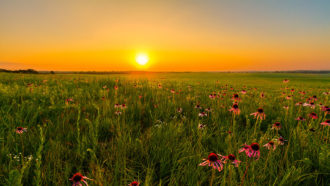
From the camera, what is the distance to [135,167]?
1.62 m

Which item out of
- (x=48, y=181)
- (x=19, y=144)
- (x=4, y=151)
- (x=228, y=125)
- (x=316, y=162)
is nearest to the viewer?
(x=48, y=181)

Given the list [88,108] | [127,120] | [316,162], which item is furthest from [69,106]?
[316,162]

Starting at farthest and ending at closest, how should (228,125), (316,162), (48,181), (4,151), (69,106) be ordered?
(69,106), (228,125), (316,162), (4,151), (48,181)

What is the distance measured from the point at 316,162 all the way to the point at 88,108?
3743 millimetres

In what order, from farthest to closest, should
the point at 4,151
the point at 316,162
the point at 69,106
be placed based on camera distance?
the point at 69,106, the point at 316,162, the point at 4,151

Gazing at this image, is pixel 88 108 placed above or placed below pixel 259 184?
above

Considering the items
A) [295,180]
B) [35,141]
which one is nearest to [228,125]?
[295,180]

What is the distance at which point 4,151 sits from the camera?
1549mm

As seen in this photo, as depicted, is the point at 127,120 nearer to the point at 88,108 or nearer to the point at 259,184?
the point at 88,108

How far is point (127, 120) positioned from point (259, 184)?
7.08 feet

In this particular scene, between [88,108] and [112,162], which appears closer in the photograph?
[112,162]

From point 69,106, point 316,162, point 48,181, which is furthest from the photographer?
point 69,106

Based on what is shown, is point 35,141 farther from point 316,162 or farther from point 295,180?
point 316,162

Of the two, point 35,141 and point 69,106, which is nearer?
point 35,141
